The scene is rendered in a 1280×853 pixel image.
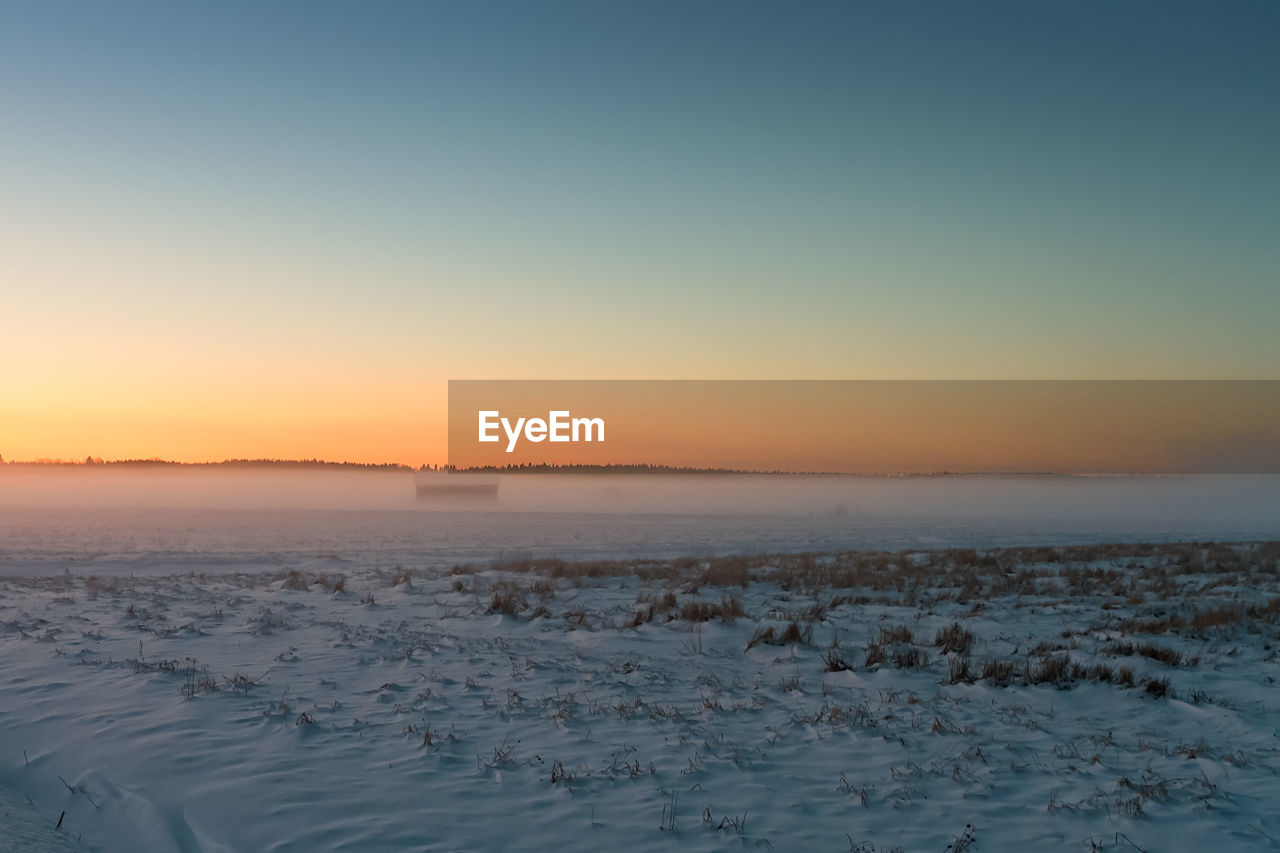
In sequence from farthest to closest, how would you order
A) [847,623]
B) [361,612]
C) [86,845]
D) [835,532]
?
[835,532]
[361,612]
[847,623]
[86,845]

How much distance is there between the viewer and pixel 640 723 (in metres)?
7.88

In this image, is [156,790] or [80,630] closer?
[156,790]

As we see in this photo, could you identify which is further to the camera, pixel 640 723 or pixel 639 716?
pixel 639 716

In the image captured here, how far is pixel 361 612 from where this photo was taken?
14680 mm

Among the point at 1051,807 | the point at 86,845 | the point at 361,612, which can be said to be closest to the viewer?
the point at 86,845

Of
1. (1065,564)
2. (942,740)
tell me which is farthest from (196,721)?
(1065,564)

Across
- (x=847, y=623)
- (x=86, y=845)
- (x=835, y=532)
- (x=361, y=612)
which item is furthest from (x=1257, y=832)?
(x=835, y=532)

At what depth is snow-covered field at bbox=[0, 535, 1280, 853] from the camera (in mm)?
5496

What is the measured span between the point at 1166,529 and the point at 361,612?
5891cm

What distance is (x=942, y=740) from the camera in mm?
7266

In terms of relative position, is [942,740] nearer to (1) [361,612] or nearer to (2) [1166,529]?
(1) [361,612]

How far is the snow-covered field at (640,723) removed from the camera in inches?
216

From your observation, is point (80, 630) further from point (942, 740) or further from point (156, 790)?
point (942, 740)

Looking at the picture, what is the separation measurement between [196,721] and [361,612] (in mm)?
7140
